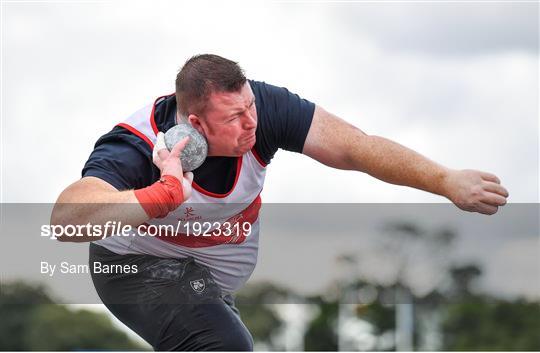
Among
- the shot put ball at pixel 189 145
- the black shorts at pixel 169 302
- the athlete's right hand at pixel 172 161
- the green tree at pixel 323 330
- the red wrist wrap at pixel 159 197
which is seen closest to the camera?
the red wrist wrap at pixel 159 197

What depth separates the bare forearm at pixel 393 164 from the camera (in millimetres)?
6148

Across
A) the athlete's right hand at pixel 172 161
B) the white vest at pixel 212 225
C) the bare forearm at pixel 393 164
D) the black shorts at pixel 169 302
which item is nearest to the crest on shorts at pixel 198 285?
the black shorts at pixel 169 302

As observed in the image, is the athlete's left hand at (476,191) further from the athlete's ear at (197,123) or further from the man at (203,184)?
the athlete's ear at (197,123)

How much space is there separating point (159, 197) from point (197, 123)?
621 mm

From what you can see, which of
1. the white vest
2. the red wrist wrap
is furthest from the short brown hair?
the red wrist wrap

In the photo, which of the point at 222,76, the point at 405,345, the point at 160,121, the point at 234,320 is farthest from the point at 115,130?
the point at 405,345

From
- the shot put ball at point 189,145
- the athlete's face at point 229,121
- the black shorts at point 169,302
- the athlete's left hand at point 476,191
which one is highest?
the athlete's face at point 229,121

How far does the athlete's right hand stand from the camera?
579 centimetres

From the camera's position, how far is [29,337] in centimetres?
6131

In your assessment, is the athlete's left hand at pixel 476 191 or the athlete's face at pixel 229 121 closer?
the athlete's left hand at pixel 476 191

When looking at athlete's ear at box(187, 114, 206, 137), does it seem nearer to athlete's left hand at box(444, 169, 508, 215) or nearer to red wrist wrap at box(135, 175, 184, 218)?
red wrist wrap at box(135, 175, 184, 218)

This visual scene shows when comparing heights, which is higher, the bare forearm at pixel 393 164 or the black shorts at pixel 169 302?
the bare forearm at pixel 393 164

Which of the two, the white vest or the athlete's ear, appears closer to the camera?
the athlete's ear

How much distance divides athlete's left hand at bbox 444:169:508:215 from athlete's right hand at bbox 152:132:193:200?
1.36m
